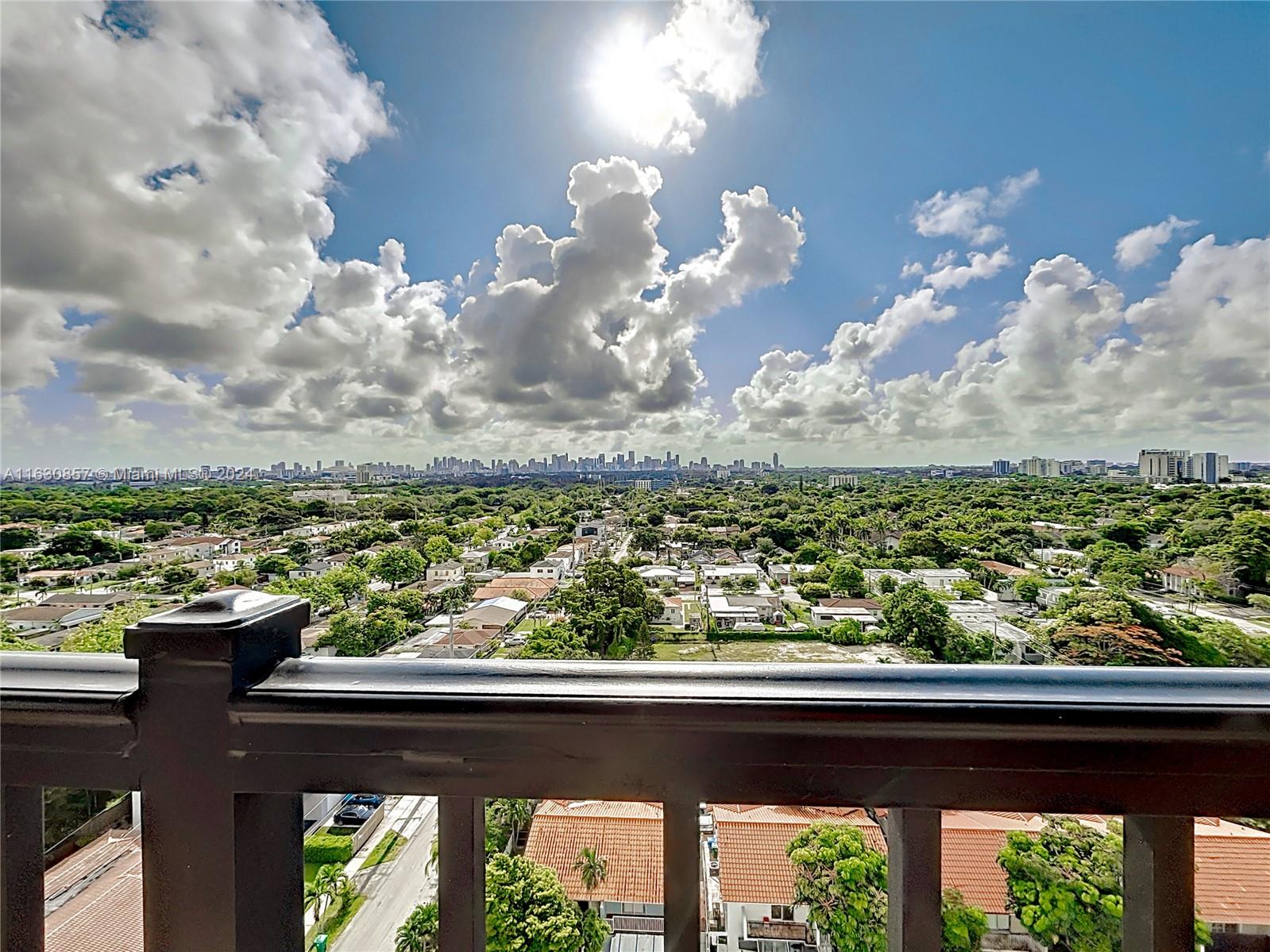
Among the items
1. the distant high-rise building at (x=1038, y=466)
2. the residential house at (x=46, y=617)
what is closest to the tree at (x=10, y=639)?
the residential house at (x=46, y=617)

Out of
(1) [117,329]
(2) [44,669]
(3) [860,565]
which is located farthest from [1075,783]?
(1) [117,329]

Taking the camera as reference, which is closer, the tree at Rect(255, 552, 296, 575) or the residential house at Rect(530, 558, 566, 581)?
the tree at Rect(255, 552, 296, 575)

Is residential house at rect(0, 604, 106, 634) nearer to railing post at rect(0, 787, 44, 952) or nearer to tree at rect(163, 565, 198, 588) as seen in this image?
tree at rect(163, 565, 198, 588)

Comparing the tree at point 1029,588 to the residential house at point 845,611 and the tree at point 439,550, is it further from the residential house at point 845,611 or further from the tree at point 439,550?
the tree at point 439,550

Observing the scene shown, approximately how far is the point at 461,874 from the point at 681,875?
150mm

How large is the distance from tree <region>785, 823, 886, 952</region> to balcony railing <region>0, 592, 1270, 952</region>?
12 centimetres

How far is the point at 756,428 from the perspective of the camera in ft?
8.46

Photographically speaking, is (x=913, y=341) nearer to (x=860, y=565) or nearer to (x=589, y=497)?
(x=860, y=565)

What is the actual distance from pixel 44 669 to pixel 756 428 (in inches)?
96.0

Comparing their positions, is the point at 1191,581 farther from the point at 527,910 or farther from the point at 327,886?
the point at 327,886

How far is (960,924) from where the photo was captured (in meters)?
0.42

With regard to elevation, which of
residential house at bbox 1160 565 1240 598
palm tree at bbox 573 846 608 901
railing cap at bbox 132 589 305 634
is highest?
railing cap at bbox 132 589 305 634

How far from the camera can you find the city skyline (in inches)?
63.9

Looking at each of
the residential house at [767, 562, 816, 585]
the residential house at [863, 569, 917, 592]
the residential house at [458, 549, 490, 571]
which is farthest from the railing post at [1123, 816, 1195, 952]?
the residential house at [458, 549, 490, 571]
